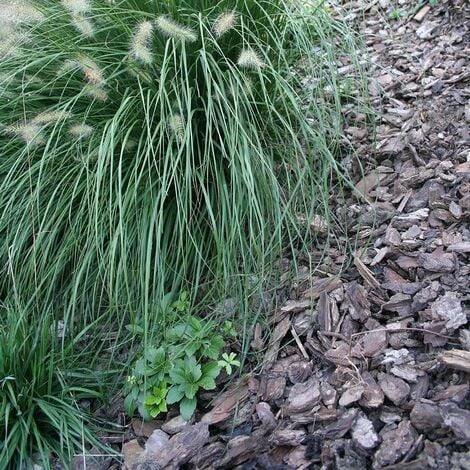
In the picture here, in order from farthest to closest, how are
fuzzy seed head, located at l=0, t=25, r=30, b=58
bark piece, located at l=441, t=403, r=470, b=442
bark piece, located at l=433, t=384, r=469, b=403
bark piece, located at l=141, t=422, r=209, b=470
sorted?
1. fuzzy seed head, located at l=0, t=25, r=30, b=58
2. bark piece, located at l=141, t=422, r=209, b=470
3. bark piece, located at l=433, t=384, r=469, b=403
4. bark piece, located at l=441, t=403, r=470, b=442

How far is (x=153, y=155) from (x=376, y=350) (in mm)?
1013

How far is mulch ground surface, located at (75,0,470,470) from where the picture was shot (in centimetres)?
162

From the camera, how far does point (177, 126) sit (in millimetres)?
2105

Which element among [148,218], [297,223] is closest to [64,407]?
[148,218]

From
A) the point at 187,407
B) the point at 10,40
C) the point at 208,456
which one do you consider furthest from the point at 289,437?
the point at 10,40

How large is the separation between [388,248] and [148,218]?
0.90m

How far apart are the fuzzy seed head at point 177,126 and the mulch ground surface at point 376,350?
0.70m

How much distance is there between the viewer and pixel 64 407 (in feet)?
6.70

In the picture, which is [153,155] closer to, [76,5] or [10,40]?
[76,5]

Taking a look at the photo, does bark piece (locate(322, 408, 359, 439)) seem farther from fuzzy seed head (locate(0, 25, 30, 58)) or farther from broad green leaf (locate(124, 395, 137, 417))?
fuzzy seed head (locate(0, 25, 30, 58))

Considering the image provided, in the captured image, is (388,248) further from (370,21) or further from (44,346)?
(370,21)

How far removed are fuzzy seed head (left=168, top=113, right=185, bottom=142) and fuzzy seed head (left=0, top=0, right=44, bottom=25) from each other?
67 cm

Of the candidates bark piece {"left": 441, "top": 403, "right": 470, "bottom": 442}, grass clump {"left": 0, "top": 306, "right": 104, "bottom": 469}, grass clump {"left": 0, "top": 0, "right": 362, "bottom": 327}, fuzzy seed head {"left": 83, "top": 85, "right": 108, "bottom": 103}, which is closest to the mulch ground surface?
bark piece {"left": 441, "top": 403, "right": 470, "bottom": 442}

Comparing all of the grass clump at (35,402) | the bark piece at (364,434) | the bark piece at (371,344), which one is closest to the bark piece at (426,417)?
the bark piece at (364,434)
